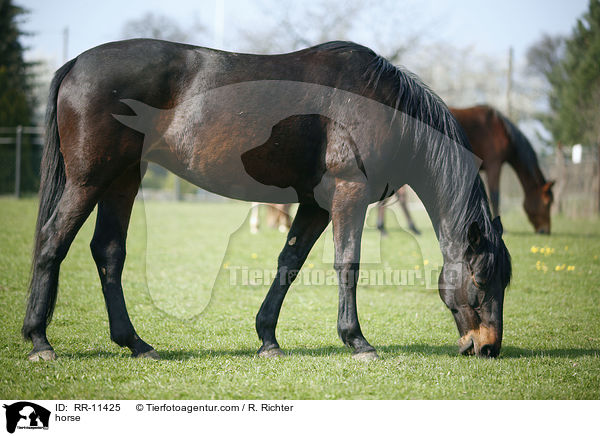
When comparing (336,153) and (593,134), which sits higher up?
(593,134)

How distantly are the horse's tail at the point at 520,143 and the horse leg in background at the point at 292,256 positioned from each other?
8.58 meters

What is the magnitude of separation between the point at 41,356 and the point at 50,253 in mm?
681

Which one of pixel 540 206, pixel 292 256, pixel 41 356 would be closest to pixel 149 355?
pixel 41 356

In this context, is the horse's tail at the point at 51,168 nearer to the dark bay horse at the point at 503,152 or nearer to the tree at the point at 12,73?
the dark bay horse at the point at 503,152

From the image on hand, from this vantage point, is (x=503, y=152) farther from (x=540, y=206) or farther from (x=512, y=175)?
(x=512, y=175)

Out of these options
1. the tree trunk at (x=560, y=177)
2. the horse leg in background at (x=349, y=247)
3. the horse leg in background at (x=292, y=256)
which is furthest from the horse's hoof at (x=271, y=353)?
the tree trunk at (x=560, y=177)

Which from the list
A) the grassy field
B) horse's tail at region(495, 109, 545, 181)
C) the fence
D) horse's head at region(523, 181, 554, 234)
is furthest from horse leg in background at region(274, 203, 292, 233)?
the fence

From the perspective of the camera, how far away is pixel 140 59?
3.49m

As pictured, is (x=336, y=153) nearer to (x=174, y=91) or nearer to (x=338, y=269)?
(x=338, y=269)

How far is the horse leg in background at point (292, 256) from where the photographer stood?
3924 mm

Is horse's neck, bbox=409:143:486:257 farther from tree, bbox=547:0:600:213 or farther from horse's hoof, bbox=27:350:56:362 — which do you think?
tree, bbox=547:0:600:213

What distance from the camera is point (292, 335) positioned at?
14.8 feet

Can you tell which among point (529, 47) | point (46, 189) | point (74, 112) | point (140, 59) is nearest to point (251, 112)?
point (140, 59)
